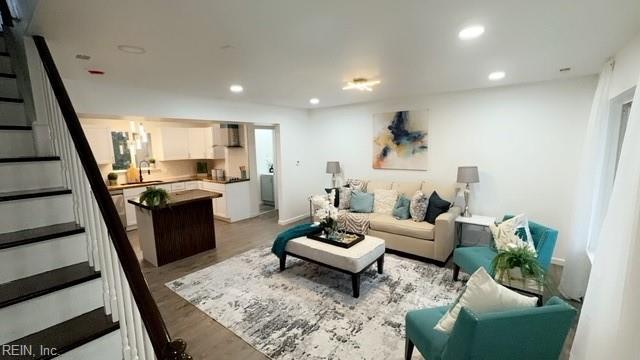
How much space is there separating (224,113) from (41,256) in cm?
341

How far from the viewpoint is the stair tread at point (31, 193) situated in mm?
1603

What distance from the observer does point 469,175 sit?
394 cm

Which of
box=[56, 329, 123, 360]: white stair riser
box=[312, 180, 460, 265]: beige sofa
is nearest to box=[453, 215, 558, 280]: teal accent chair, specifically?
box=[312, 180, 460, 265]: beige sofa

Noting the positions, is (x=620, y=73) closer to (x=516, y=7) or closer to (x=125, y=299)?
(x=516, y=7)

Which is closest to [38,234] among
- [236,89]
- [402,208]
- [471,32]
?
[236,89]

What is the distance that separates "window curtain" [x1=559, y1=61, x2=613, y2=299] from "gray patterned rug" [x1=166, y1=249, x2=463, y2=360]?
44.1 inches

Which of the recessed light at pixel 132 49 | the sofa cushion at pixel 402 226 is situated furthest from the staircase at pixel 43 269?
the sofa cushion at pixel 402 226

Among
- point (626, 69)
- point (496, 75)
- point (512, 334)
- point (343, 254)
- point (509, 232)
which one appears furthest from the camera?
point (496, 75)

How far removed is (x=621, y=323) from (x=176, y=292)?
3.67 meters

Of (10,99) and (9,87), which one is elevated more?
(9,87)

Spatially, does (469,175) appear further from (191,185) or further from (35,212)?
(191,185)

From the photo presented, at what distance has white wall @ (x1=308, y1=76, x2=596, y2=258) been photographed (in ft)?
11.7

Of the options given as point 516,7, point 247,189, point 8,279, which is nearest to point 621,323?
point 516,7

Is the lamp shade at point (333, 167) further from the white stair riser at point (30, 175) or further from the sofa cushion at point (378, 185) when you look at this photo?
the white stair riser at point (30, 175)
